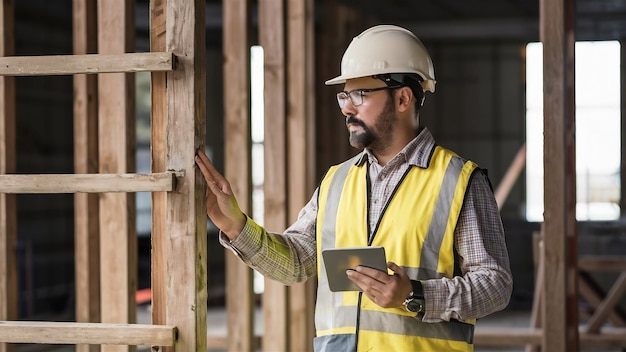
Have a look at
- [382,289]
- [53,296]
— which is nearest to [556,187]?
[382,289]

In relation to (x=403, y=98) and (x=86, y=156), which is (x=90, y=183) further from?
(x=86, y=156)

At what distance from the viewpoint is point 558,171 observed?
13.6 ft

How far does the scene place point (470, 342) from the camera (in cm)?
267

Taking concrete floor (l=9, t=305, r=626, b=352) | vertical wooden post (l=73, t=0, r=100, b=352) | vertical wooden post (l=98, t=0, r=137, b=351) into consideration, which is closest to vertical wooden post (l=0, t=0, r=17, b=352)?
vertical wooden post (l=73, t=0, r=100, b=352)

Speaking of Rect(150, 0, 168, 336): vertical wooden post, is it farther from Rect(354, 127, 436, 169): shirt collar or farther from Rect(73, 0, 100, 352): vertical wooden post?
Rect(73, 0, 100, 352): vertical wooden post

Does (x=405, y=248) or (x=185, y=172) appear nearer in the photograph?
(x=185, y=172)

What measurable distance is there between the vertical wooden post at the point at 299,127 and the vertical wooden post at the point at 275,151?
0.46ft

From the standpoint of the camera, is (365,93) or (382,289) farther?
(365,93)

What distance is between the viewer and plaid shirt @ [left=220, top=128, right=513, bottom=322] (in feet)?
8.23

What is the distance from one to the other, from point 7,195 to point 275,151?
170cm

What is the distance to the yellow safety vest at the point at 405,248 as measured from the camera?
260 cm

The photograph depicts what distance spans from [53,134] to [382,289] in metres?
11.6

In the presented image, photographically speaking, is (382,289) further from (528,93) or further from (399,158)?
(528,93)

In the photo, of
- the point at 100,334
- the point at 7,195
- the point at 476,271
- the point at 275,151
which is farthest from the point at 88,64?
the point at 275,151
